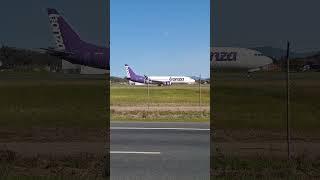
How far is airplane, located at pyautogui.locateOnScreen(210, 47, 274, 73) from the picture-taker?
18.5 ft

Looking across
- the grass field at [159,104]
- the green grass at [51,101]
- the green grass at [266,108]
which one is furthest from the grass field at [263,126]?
the grass field at [159,104]

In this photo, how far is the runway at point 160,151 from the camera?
6181 millimetres

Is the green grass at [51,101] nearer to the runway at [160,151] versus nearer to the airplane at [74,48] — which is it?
the airplane at [74,48]

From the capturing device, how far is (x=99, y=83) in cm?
602

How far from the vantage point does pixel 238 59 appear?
6035mm

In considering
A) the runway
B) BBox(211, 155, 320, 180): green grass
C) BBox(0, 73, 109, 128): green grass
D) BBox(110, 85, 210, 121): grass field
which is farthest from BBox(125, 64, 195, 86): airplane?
BBox(211, 155, 320, 180): green grass

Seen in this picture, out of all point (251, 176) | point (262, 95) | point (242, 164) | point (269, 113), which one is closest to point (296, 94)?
point (262, 95)

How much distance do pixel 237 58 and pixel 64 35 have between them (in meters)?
1.96

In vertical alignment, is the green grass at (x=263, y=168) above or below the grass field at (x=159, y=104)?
below

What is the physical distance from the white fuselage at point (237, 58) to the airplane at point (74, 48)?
1.15m

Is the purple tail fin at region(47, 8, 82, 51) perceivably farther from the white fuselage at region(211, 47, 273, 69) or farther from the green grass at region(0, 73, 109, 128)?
the white fuselage at region(211, 47, 273, 69)

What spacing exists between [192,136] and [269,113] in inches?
62.2

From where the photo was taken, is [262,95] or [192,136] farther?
[192,136]

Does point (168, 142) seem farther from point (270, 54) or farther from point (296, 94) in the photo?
point (270, 54)
